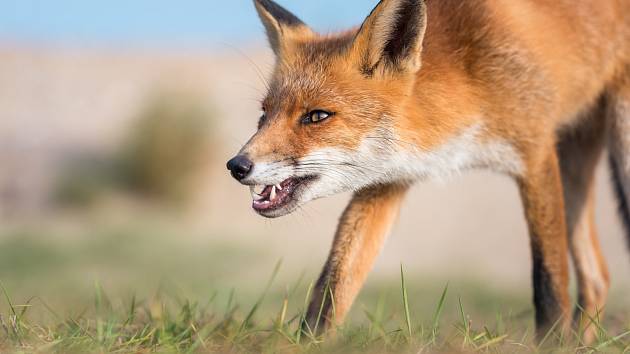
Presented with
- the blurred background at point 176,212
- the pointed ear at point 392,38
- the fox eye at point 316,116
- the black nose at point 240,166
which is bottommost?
the blurred background at point 176,212

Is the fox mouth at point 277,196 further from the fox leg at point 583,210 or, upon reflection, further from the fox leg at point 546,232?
the fox leg at point 583,210

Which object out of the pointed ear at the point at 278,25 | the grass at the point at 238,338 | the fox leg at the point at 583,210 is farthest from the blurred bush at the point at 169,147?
the grass at the point at 238,338

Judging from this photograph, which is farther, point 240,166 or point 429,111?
point 429,111

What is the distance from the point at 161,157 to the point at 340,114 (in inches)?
640

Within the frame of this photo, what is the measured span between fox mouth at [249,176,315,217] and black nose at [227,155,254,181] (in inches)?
10.0

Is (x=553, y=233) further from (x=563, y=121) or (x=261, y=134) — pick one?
(x=261, y=134)

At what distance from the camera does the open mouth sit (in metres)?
4.56

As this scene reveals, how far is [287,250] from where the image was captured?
661 inches

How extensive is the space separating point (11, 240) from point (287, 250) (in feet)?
17.6

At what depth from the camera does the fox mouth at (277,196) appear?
15.0 feet

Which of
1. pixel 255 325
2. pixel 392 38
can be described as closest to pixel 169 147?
pixel 392 38

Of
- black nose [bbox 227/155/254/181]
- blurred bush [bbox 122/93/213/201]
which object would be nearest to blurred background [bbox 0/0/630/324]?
blurred bush [bbox 122/93/213/201]

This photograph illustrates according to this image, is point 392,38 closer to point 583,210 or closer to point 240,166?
point 240,166

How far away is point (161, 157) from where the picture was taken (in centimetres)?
2042
